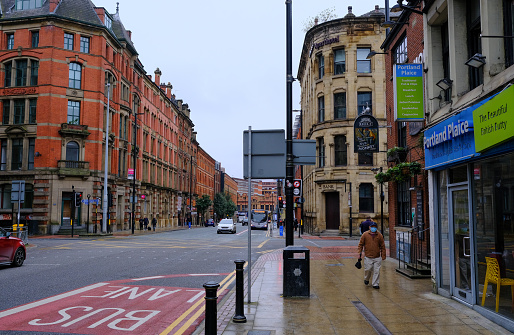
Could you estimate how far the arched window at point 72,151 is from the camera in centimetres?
4022

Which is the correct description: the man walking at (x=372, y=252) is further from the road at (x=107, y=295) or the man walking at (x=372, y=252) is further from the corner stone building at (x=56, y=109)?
the corner stone building at (x=56, y=109)

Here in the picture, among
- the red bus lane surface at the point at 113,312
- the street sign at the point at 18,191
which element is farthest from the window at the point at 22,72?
the red bus lane surface at the point at 113,312

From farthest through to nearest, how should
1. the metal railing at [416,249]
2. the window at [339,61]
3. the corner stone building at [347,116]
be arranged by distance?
the window at [339,61] → the corner stone building at [347,116] → the metal railing at [416,249]

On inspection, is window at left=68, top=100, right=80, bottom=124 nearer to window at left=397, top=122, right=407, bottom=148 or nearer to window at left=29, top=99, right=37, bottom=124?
window at left=29, top=99, right=37, bottom=124

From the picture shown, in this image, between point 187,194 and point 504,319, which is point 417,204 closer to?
point 504,319

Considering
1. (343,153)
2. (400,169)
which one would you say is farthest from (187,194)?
(400,169)

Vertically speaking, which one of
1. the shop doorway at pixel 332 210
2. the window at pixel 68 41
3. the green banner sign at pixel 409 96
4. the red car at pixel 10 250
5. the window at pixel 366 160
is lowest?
the red car at pixel 10 250

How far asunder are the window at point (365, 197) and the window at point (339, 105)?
6.30m

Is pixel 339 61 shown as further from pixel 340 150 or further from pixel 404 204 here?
pixel 404 204

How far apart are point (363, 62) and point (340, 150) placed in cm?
780

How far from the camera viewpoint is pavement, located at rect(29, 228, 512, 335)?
6.83m

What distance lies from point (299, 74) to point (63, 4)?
28946 millimetres

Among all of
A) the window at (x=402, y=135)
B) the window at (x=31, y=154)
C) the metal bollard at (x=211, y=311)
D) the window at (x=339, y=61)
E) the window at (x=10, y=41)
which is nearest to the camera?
the metal bollard at (x=211, y=311)

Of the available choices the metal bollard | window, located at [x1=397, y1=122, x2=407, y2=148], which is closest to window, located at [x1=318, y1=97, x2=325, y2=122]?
window, located at [x1=397, y1=122, x2=407, y2=148]
